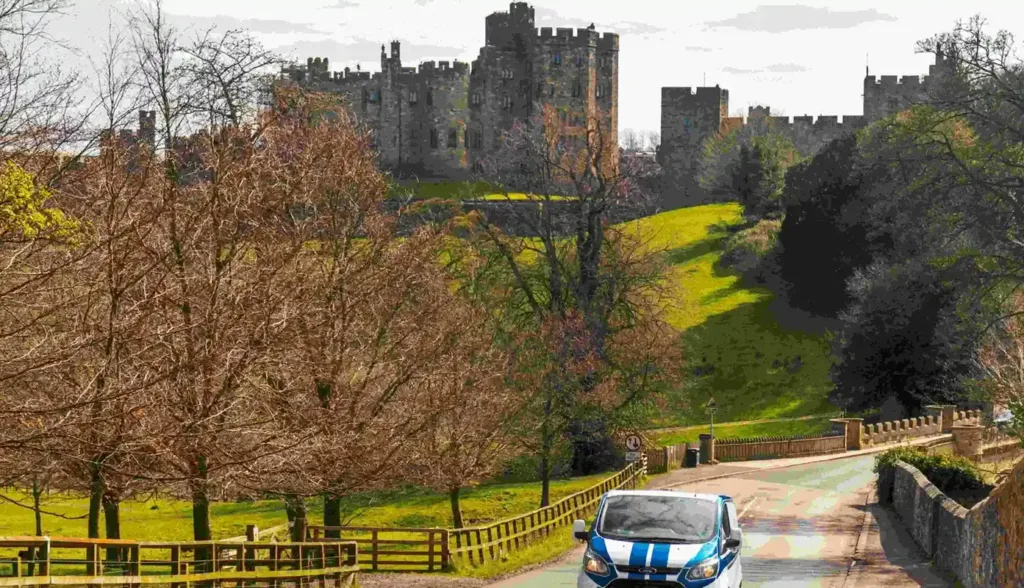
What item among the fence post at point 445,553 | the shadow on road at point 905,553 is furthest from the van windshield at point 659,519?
the fence post at point 445,553

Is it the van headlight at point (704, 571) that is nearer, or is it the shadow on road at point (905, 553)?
the van headlight at point (704, 571)

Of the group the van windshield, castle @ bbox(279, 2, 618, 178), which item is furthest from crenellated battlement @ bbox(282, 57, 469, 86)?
the van windshield

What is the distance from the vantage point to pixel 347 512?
4997cm

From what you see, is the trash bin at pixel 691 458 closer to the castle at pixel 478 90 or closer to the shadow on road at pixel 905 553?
the shadow on road at pixel 905 553

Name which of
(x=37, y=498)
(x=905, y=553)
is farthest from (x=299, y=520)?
(x=905, y=553)

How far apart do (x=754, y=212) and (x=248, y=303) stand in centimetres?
8923

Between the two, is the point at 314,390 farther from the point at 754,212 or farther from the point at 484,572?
the point at 754,212

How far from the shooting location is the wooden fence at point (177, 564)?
17.2 meters

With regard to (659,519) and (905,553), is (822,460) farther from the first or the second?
(659,519)

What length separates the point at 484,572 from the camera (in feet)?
100.0

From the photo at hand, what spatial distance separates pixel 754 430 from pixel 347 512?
27516 mm

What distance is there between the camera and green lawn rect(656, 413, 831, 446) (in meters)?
68.6

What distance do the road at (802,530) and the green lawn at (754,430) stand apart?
32.7ft

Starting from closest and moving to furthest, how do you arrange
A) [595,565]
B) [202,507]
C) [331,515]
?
[595,565], [202,507], [331,515]
